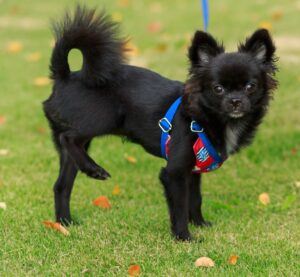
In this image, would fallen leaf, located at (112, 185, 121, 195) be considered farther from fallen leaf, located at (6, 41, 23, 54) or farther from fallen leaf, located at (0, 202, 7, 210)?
fallen leaf, located at (6, 41, 23, 54)

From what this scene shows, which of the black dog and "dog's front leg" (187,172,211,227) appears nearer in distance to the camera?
the black dog

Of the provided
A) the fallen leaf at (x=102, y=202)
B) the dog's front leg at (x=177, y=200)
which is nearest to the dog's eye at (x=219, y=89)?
the dog's front leg at (x=177, y=200)

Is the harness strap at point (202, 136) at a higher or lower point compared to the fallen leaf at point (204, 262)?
higher

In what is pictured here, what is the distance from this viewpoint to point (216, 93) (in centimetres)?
414

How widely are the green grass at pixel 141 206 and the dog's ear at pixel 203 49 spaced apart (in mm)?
1251

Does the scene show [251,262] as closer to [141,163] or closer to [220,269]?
[220,269]

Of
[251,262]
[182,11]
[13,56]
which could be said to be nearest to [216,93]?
[251,262]

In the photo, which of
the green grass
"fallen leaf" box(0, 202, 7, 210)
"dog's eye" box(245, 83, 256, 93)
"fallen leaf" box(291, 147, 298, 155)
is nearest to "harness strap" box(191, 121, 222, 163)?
"dog's eye" box(245, 83, 256, 93)

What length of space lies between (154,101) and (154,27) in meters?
8.82

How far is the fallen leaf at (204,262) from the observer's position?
3.92 meters

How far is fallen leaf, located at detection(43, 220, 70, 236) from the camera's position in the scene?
4.50m

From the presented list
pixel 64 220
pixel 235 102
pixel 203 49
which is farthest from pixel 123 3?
pixel 235 102

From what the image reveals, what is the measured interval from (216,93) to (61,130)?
1.29 metres

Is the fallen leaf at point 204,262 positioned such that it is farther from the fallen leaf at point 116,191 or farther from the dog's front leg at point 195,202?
the fallen leaf at point 116,191
